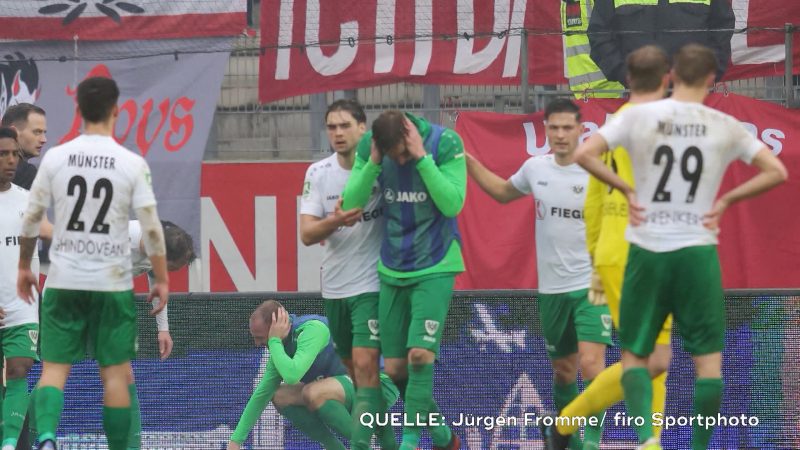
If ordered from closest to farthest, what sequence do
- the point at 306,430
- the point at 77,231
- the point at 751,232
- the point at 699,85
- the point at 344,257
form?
the point at 699,85, the point at 77,231, the point at 344,257, the point at 306,430, the point at 751,232

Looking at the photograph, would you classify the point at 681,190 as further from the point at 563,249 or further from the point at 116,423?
the point at 116,423

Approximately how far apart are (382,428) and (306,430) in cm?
137

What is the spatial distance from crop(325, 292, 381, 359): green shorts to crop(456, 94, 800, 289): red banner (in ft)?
13.9

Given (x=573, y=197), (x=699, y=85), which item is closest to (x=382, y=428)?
(x=573, y=197)

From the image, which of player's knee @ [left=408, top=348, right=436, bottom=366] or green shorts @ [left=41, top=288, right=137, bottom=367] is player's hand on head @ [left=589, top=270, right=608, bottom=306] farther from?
green shorts @ [left=41, top=288, right=137, bottom=367]

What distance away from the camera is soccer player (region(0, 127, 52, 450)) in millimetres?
9656

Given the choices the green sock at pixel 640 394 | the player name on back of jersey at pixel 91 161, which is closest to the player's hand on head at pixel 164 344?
the player name on back of jersey at pixel 91 161

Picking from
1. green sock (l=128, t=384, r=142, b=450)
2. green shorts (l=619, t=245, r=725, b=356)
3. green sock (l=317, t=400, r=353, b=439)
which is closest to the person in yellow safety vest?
green sock (l=317, t=400, r=353, b=439)

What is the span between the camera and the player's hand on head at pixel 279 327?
1052 centimetres

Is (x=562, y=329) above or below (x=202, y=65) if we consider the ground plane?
A: below

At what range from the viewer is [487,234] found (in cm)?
1363

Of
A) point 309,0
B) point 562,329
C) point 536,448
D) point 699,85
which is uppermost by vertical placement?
point 309,0

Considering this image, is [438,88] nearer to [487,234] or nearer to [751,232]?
[487,234]

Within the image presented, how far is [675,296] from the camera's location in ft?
24.6
